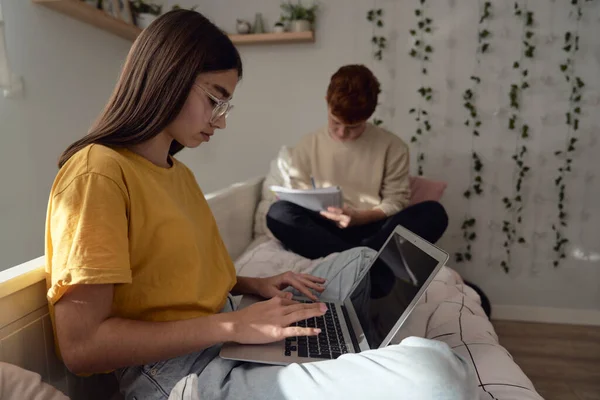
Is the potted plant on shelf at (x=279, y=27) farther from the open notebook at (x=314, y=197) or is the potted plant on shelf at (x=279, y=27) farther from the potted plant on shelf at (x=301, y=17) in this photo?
the open notebook at (x=314, y=197)

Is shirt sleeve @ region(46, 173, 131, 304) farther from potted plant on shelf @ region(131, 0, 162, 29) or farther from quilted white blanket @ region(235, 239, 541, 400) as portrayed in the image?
potted plant on shelf @ region(131, 0, 162, 29)

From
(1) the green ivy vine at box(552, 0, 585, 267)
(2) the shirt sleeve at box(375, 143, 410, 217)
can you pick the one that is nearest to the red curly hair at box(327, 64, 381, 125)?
(2) the shirt sleeve at box(375, 143, 410, 217)

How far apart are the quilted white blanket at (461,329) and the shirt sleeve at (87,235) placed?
0.59 metres

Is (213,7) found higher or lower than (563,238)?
higher

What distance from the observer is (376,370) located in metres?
0.55

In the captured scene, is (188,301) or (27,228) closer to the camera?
(188,301)

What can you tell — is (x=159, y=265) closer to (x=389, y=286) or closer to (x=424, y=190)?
(x=389, y=286)

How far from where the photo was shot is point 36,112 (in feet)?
5.93

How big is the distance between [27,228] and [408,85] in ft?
6.30

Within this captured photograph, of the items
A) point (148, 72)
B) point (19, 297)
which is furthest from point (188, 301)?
point (148, 72)

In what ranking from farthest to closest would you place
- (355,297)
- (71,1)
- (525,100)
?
(525,100)
(71,1)
(355,297)

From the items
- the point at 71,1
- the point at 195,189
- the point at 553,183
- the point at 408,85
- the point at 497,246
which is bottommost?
the point at 497,246

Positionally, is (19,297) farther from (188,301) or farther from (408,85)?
(408,85)

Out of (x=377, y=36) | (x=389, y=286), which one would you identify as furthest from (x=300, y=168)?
(x=389, y=286)
